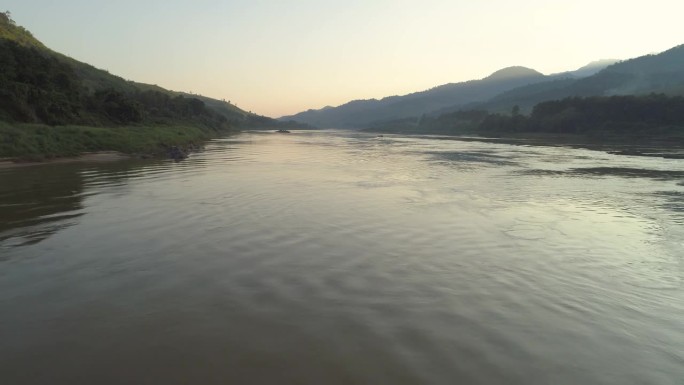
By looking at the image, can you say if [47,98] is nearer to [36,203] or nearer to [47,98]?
[47,98]

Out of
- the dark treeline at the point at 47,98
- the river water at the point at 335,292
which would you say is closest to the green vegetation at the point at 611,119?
the river water at the point at 335,292

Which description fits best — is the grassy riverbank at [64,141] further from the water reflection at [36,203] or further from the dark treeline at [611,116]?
the dark treeline at [611,116]

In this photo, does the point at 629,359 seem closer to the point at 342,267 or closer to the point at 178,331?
the point at 342,267

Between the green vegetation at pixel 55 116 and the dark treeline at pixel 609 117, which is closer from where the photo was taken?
the green vegetation at pixel 55 116

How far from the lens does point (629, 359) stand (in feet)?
20.4

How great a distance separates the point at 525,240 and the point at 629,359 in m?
6.82

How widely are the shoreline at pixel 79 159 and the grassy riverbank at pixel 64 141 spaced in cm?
48

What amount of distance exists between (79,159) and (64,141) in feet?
12.4

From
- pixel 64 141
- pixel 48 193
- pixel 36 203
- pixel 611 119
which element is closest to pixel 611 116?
pixel 611 119

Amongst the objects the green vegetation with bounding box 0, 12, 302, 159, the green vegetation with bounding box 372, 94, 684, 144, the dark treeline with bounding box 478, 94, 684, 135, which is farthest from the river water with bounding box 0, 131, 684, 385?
the dark treeline with bounding box 478, 94, 684, 135

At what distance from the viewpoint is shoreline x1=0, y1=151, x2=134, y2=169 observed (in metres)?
30.7

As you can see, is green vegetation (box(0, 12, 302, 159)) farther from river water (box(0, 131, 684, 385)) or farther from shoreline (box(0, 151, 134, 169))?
river water (box(0, 131, 684, 385))

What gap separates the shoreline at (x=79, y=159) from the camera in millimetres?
30708

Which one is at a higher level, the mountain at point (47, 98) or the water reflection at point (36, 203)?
the mountain at point (47, 98)
